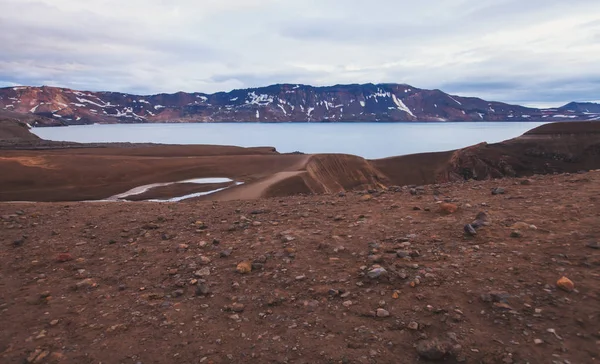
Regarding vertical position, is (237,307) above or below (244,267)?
below

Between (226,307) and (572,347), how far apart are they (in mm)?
3495

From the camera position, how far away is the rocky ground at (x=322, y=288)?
3.61 metres

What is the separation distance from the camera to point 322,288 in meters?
4.70

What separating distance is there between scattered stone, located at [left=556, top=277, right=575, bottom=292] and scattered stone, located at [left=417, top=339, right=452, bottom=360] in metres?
1.65

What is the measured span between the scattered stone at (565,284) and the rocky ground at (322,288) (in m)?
0.02

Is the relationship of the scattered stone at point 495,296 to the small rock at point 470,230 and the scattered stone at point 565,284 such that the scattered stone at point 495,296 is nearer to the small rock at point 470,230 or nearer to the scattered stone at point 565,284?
the scattered stone at point 565,284

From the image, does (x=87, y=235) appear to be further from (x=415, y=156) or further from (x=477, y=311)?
(x=415, y=156)

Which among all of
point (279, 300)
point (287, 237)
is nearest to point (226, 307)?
point (279, 300)

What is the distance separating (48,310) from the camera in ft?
15.4

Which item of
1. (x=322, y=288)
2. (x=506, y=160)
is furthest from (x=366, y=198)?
(x=506, y=160)

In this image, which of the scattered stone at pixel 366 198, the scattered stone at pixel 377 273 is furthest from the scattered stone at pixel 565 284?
the scattered stone at pixel 366 198

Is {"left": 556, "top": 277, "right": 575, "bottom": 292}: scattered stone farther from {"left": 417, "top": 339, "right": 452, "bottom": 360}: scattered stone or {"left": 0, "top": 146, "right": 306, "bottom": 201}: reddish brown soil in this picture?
{"left": 0, "top": 146, "right": 306, "bottom": 201}: reddish brown soil

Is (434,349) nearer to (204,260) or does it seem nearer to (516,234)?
(516,234)

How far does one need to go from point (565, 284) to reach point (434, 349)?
1884 millimetres
